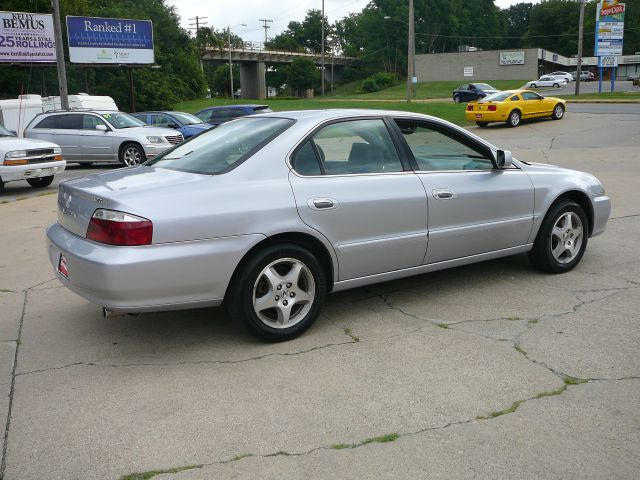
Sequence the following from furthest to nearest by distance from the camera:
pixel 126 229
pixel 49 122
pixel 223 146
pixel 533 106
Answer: pixel 533 106, pixel 49 122, pixel 223 146, pixel 126 229

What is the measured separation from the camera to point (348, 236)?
4484mm

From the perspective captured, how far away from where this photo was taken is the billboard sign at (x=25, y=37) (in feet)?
97.4

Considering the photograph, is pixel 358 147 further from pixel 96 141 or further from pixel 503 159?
pixel 96 141

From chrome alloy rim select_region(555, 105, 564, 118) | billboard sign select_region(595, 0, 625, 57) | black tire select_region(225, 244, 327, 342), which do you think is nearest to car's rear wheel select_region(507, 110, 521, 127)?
chrome alloy rim select_region(555, 105, 564, 118)

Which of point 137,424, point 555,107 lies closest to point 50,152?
point 137,424

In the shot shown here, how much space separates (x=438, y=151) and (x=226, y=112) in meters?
19.6

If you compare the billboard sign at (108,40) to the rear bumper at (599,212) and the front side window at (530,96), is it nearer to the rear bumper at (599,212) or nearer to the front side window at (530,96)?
the front side window at (530,96)

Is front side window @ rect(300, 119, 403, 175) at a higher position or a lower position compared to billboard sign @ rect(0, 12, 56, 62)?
lower

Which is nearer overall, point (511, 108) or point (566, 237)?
point (566, 237)

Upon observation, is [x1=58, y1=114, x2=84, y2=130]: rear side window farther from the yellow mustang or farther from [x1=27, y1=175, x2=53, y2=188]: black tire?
the yellow mustang

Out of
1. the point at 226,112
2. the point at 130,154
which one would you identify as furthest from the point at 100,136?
the point at 226,112

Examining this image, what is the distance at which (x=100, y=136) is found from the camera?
17047mm

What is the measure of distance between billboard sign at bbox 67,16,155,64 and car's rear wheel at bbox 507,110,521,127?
21065mm

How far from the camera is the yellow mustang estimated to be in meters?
25.5
